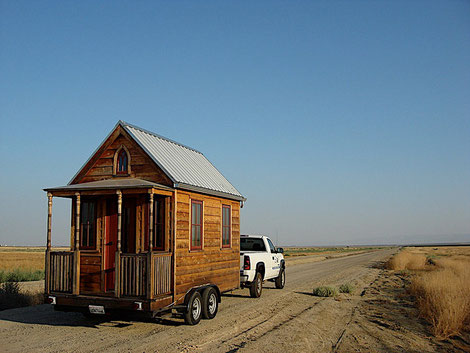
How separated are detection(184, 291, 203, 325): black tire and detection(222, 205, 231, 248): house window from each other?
2725 mm

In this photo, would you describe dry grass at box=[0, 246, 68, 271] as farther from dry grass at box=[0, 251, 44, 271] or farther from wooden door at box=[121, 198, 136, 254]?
wooden door at box=[121, 198, 136, 254]

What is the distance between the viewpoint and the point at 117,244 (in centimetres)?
1002

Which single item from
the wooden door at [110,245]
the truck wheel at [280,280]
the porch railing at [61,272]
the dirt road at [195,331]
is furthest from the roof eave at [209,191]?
the truck wheel at [280,280]

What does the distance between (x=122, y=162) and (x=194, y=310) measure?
421 centimetres

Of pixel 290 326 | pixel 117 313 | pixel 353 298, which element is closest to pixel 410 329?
pixel 290 326

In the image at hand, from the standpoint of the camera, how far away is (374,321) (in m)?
11.4

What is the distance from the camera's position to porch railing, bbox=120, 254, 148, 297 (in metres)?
9.57

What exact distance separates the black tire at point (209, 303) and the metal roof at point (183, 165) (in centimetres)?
261

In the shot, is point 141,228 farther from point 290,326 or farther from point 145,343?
point 290,326

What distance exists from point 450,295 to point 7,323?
11.2 m

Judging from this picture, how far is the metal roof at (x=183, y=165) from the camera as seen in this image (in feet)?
36.4

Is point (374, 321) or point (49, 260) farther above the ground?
point (49, 260)

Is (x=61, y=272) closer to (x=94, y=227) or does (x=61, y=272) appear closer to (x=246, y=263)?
(x=94, y=227)

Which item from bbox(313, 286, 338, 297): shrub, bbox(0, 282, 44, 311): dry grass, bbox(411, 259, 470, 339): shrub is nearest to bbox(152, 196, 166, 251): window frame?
bbox(0, 282, 44, 311): dry grass
